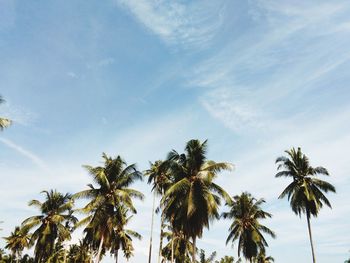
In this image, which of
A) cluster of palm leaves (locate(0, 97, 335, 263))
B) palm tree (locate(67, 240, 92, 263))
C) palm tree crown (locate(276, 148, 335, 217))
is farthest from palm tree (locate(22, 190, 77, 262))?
palm tree crown (locate(276, 148, 335, 217))

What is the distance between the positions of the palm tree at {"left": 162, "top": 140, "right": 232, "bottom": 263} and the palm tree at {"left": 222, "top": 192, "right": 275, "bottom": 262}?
15.9m

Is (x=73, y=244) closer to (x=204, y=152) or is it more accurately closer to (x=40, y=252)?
(x=40, y=252)

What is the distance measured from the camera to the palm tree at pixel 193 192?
27.6 meters

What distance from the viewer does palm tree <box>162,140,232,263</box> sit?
2759 centimetres

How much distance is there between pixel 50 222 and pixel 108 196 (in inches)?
530

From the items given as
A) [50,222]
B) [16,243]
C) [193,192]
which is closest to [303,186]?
[193,192]

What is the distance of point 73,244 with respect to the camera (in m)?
61.0

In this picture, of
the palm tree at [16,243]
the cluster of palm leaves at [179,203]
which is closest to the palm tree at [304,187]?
the cluster of palm leaves at [179,203]

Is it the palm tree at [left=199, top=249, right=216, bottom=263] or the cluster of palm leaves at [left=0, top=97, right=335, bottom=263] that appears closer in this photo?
the cluster of palm leaves at [left=0, top=97, right=335, bottom=263]

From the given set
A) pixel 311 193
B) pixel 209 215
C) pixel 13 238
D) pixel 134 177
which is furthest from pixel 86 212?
pixel 13 238

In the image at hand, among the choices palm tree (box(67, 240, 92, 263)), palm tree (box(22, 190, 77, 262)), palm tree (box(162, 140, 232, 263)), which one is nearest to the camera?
palm tree (box(162, 140, 232, 263))

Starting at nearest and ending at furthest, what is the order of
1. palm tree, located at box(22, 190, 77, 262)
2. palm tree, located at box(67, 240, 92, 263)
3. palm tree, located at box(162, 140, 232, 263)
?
palm tree, located at box(162, 140, 232, 263) → palm tree, located at box(22, 190, 77, 262) → palm tree, located at box(67, 240, 92, 263)

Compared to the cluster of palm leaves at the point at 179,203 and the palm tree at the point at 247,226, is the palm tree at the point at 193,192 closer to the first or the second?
the cluster of palm leaves at the point at 179,203

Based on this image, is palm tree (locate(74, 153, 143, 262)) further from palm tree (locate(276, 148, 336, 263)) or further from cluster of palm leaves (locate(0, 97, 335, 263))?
palm tree (locate(276, 148, 336, 263))
